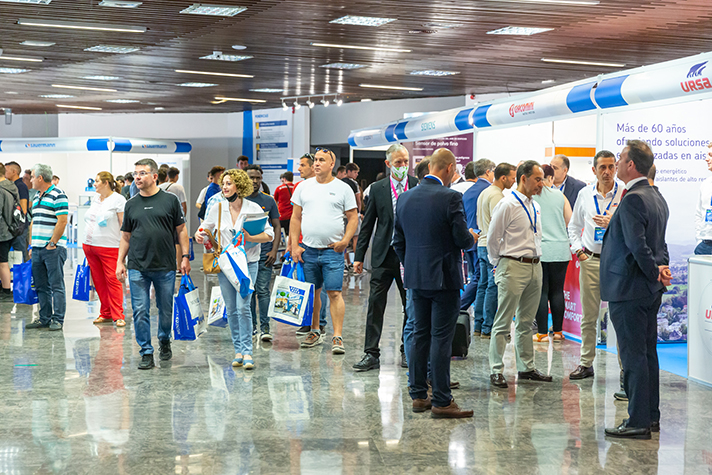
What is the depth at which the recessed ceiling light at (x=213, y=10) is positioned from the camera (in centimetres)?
764

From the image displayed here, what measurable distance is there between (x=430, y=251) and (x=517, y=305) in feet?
3.54

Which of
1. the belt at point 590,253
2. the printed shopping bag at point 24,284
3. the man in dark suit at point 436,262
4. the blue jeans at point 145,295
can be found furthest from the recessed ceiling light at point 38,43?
the belt at point 590,253

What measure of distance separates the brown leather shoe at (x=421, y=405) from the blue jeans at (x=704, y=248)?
9.76ft

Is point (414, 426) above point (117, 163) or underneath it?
underneath

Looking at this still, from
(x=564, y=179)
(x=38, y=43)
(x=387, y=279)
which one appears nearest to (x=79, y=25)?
(x=38, y=43)

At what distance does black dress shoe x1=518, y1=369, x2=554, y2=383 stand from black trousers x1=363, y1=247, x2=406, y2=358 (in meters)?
0.91

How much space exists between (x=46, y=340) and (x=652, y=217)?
5.09 m

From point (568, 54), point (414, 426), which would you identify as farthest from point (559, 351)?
point (568, 54)

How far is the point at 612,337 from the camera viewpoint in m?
6.19

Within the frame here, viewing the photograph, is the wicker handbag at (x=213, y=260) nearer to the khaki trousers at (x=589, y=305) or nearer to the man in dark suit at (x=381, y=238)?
the man in dark suit at (x=381, y=238)

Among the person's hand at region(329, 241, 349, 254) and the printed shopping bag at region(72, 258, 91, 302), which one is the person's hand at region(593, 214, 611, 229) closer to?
the person's hand at region(329, 241, 349, 254)

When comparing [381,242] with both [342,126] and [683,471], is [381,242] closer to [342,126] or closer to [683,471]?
[683,471]

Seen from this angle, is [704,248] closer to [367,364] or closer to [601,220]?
[601,220]

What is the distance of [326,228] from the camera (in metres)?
5.83
